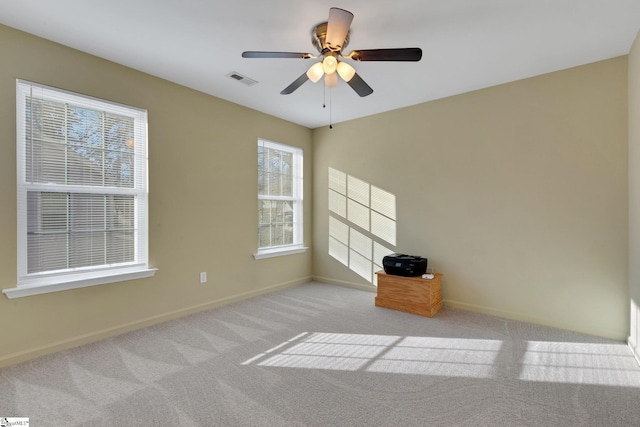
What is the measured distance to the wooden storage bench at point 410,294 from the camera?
132 inches

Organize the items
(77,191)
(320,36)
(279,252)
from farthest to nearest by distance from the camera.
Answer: (279,252) < (77,191) < (320,36)

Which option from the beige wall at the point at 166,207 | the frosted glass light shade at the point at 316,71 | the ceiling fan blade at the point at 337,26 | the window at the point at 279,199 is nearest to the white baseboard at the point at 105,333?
the beige wall at the point at 166,207

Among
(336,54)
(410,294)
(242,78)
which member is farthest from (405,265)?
(242,78)

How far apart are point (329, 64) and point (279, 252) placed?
291cm

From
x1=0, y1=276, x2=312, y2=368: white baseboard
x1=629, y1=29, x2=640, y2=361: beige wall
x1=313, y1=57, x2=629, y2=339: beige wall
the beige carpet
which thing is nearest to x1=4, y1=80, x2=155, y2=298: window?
x1=0, y1=276, x2=312, y2=368: white baseboard

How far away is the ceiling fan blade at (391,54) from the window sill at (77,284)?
275 centimetres

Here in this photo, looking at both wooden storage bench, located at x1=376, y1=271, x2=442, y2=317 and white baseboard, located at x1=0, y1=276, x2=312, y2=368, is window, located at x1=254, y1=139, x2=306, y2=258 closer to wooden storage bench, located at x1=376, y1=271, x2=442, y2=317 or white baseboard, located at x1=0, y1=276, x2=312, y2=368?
white baseboard, located at x1=0, y1=276, x2=312, y2=368

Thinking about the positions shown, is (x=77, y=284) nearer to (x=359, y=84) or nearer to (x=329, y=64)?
(x=329, y=64)

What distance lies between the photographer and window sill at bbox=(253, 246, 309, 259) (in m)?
4.20

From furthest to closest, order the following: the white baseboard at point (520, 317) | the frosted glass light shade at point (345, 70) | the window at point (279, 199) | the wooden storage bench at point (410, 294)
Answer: the window at point (279, 199) → the wooden storage bench at point (410, 294) → the white baseboard at point (520, 317) → the frosted glass light shade at point (345, 70)

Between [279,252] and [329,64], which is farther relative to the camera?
[279,252]

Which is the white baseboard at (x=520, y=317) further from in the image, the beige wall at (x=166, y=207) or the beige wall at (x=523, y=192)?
the beige wall at (x=166, y=207)

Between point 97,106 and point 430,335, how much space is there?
3.76 meters

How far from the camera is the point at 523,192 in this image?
10.4ft
